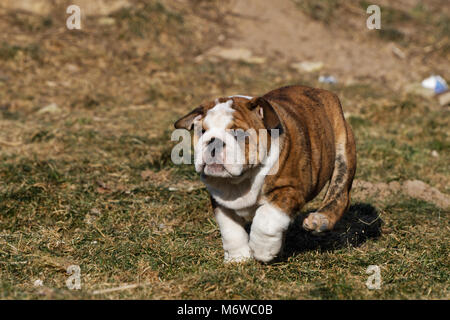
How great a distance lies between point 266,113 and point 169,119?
505 centimetres

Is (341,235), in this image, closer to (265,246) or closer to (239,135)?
(265,246)

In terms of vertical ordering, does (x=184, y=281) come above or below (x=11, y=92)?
below

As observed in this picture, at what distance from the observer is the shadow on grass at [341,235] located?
5.22 m

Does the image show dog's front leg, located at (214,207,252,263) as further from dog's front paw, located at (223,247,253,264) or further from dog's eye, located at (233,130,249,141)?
dog's eye, located at (233,130,249,141)

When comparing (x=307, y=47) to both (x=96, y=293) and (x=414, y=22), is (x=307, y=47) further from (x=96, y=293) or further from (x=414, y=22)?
(x=96, y=293)

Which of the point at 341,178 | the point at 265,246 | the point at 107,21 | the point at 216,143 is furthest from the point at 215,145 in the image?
the point at 107,21

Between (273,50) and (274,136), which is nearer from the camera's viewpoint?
(274,136)

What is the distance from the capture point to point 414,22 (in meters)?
15.0

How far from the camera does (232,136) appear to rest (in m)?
3.97

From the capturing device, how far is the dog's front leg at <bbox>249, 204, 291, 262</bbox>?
4145mm

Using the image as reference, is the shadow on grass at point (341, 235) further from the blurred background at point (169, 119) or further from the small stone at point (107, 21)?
the small stone at point (107, 21)
